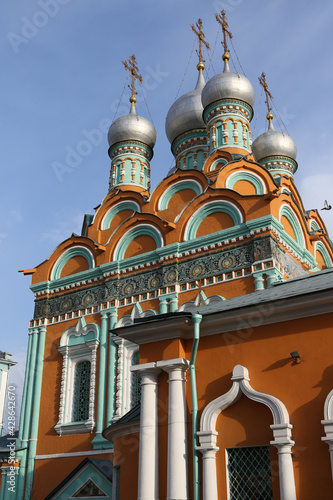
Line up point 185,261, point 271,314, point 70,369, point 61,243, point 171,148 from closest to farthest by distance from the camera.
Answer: point 271,314
point 185,261
point 70,369
point 61,243
point 171,148

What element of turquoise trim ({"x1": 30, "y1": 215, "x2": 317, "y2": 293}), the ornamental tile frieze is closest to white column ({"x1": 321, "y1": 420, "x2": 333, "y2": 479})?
the ornamental tile frieze

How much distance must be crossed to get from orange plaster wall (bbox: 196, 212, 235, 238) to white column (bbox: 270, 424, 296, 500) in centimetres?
610

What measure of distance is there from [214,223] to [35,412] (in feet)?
17.3

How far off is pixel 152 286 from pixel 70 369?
247 centimetres

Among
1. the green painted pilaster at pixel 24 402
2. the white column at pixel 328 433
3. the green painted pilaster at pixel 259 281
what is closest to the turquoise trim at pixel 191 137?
the green painted pilaster at pixel 259 281

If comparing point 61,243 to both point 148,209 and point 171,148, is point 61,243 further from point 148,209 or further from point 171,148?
point 171,148

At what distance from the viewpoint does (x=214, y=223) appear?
10633 mm

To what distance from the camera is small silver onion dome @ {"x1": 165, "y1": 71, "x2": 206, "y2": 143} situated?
16.1m

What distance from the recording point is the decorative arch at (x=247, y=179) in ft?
36.7

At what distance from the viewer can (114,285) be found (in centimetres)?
1137

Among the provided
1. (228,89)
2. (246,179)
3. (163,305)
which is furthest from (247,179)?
(228,89)

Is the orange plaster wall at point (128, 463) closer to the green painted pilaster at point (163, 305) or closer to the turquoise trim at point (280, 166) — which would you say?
the green painted pilaster at point (163, 305)

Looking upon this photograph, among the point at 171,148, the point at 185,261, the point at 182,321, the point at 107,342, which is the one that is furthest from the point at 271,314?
the point at 171,148

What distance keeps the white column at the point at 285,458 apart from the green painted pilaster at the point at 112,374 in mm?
6094
